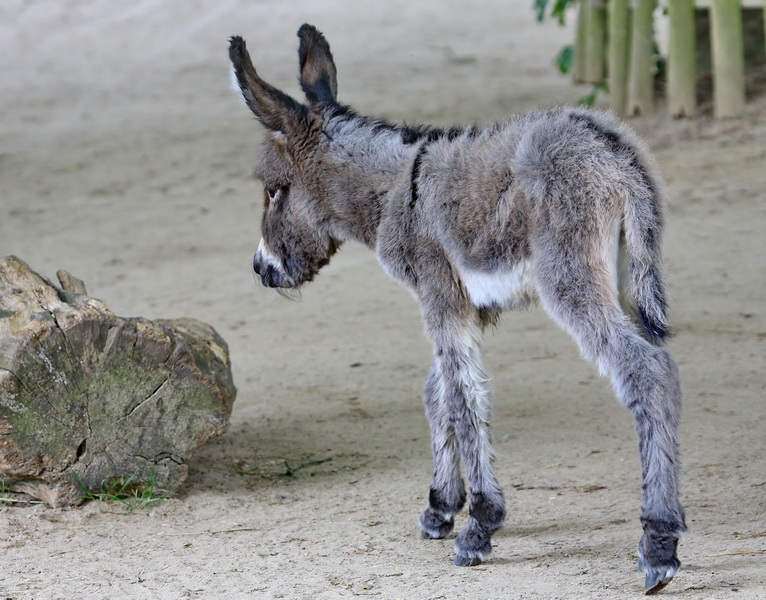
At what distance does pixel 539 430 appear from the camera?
529 cm

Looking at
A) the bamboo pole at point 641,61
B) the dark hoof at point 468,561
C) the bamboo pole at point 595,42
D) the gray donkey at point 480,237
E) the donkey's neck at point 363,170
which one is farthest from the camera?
the bamboo pole at point 595,42

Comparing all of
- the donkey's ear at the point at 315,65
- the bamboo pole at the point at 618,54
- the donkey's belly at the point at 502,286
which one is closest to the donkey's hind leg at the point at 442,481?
the donkey's belly at the point at 502,286

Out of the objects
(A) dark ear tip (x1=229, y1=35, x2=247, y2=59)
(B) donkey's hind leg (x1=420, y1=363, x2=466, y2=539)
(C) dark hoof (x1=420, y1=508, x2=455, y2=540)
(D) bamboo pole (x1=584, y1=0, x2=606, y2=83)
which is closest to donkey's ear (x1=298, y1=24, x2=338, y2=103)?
(A) dark ear tip (x1=229, y1=35, x2=247, y2=59)

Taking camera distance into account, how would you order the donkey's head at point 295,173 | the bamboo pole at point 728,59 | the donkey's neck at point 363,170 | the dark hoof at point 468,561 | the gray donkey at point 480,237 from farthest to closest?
1. the bamboo pole at point 728,59
2. the donkey's head at point 295,173
3. the donkey's neck at point 363,170
4. the dark hoof at point 468,561
5. the gray donkey at point 480,237

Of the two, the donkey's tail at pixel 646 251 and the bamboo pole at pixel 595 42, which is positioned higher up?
the bamboo pole at pixel 595 42

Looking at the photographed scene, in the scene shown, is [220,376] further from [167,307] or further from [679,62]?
[679,62]

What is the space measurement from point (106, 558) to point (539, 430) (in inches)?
94.2

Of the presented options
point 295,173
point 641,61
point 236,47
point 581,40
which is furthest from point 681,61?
point 236,47

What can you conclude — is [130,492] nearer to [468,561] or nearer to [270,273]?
[270,273]

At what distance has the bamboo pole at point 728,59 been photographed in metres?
9.60

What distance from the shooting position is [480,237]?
3646 mm

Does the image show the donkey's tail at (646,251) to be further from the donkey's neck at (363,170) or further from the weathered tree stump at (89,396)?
the weathered tree stump at (89,396)

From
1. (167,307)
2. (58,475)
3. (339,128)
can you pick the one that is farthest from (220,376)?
(167,307)

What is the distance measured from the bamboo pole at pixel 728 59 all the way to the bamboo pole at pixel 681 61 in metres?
0.22
